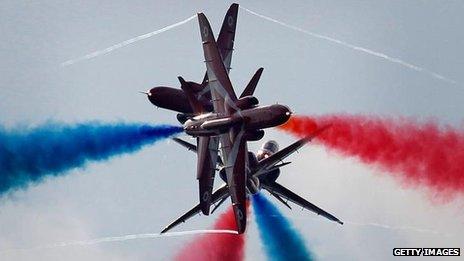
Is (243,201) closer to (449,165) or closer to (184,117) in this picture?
(184,117)

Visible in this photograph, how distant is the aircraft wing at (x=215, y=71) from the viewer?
8638 cm

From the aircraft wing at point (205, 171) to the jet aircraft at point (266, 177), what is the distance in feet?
3.23

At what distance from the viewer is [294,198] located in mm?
93062

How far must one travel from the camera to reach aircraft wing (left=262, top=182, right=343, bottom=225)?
92.3 metres

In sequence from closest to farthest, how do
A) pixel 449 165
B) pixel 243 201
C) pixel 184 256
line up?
pixel 243 201 < pixel 449 165 < pixel 184 256

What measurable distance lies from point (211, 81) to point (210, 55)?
2.08 metres

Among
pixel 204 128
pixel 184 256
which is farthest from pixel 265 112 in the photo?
pixel 184 256

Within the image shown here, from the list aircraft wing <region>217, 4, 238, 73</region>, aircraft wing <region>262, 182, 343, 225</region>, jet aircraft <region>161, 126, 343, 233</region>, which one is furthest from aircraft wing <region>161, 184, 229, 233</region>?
aircraft wing <region>217, 4, 238, 73</region>

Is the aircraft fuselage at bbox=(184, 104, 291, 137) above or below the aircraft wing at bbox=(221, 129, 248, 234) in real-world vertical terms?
above

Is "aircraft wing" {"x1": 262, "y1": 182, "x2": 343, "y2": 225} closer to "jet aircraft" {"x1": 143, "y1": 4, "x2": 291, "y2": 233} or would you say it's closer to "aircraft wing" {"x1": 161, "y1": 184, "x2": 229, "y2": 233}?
"aircraft wing" {"x1": 161, "y1": 184, "x2": 229, "y2": 233}

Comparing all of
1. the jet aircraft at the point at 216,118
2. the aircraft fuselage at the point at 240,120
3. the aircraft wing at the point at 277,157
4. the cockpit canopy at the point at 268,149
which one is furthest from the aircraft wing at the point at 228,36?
the aircraft fuselage at the point at 240,120

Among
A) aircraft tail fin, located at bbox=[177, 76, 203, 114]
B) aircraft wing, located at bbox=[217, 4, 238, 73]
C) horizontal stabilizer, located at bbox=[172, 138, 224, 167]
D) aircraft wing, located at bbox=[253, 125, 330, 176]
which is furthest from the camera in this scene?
aircraft wing, located at bbox=[217, 4, 238, 73]

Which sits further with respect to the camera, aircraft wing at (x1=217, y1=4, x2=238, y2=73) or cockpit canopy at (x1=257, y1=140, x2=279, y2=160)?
aircraft wing at (x1=217, y1=4, x2=238, y2=73)

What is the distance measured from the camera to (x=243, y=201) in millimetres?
86000
